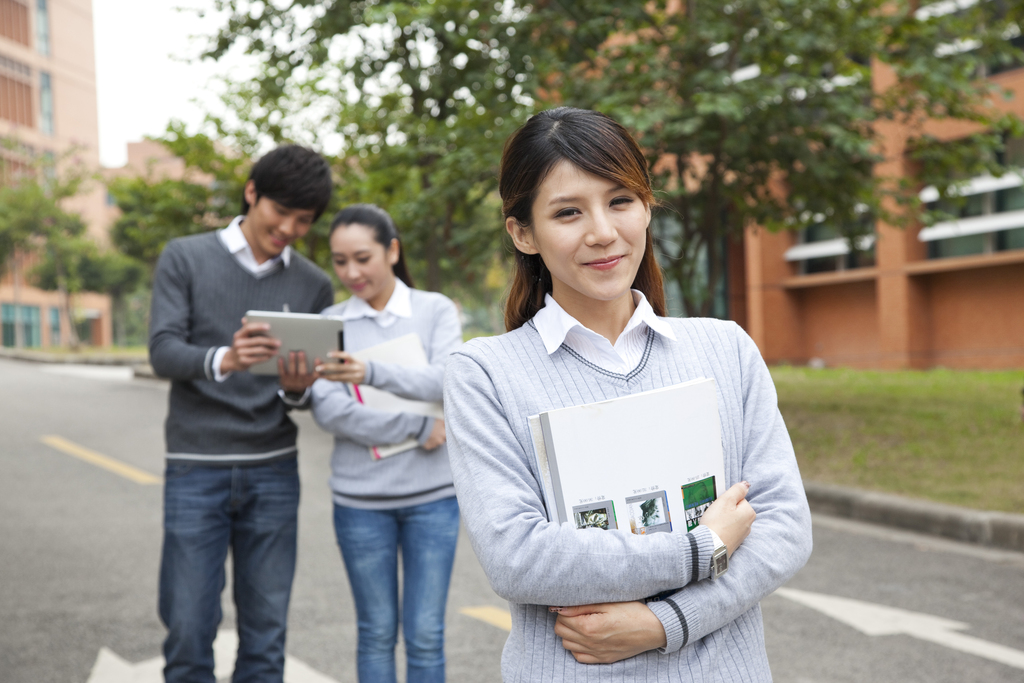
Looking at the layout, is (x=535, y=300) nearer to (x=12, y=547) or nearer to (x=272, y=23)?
(x=12, y=547)

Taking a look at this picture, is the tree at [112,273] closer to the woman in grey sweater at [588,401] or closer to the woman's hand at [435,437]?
the woman's hand at [435,437]

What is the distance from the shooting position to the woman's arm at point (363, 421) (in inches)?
130

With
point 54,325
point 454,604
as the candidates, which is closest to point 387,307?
point 454,604

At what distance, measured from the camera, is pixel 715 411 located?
67.3 inches

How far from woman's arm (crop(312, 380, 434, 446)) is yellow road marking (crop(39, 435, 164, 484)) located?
6835 mm

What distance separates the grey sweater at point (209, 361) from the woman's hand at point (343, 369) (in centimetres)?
23

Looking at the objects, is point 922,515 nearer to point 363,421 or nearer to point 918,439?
point 918,439

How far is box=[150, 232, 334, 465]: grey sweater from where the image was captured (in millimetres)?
3164

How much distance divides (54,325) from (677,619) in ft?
210

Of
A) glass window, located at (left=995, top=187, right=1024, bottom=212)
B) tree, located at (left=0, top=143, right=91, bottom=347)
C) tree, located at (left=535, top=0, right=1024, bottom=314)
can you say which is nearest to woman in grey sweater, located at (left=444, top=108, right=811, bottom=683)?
tree, located at (left=535, top=0, right=1024, bottom=314)

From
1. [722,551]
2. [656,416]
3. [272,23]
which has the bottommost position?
[722,551]

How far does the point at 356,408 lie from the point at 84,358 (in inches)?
1173

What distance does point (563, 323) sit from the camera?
1.82m

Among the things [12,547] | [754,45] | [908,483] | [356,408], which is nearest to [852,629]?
[356,408]
